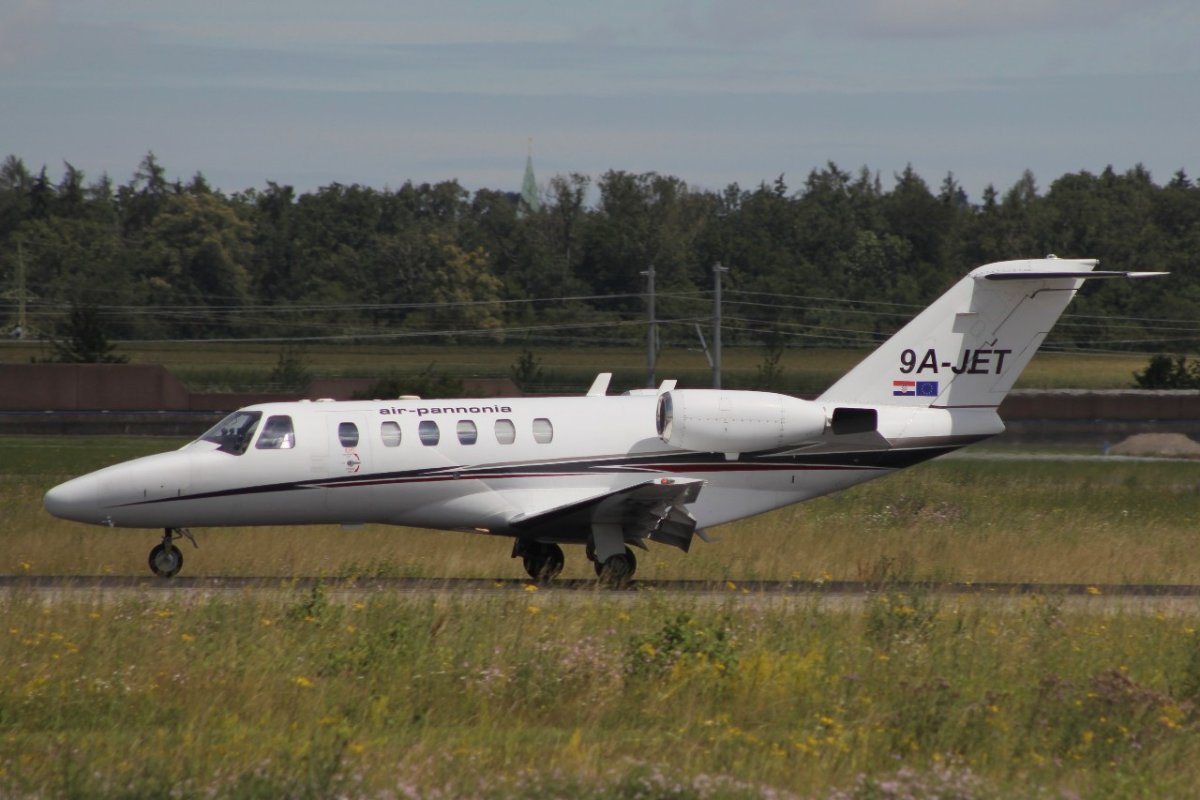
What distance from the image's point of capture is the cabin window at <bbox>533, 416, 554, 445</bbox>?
705 inches

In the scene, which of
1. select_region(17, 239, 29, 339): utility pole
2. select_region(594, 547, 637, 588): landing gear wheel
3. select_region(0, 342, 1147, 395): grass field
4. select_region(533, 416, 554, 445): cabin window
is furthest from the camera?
select_region(17, 239, 29, 339): utility pole

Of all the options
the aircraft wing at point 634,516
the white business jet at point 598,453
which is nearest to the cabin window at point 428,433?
the white business jet at point 598,453

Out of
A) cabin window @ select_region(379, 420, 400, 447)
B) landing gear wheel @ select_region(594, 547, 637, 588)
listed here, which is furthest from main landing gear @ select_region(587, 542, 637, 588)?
cabin window @ select_region(379, 420, 400, 447)

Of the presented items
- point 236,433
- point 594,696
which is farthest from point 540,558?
point 594,696

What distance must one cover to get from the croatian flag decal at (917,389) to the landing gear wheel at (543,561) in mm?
4684

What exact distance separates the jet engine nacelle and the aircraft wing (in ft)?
2.32

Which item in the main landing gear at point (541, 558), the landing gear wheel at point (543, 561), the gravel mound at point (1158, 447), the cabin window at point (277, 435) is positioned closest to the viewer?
the cabin window at point (277, 435)

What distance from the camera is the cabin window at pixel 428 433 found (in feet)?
57.9

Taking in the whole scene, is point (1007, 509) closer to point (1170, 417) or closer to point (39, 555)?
point (39, 555)

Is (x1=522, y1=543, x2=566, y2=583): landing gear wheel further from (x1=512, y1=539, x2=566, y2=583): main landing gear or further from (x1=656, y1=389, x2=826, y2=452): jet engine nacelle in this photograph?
(x1=656, y1=389, x2=826, y2=452): jet engine nacelle

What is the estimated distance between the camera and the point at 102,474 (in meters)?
17.3

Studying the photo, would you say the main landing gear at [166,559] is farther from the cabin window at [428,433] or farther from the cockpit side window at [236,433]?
the cabin window at [428,433]

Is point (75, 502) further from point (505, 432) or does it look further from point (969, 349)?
point (969, 349)

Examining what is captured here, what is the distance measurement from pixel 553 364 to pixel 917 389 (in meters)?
37.2
